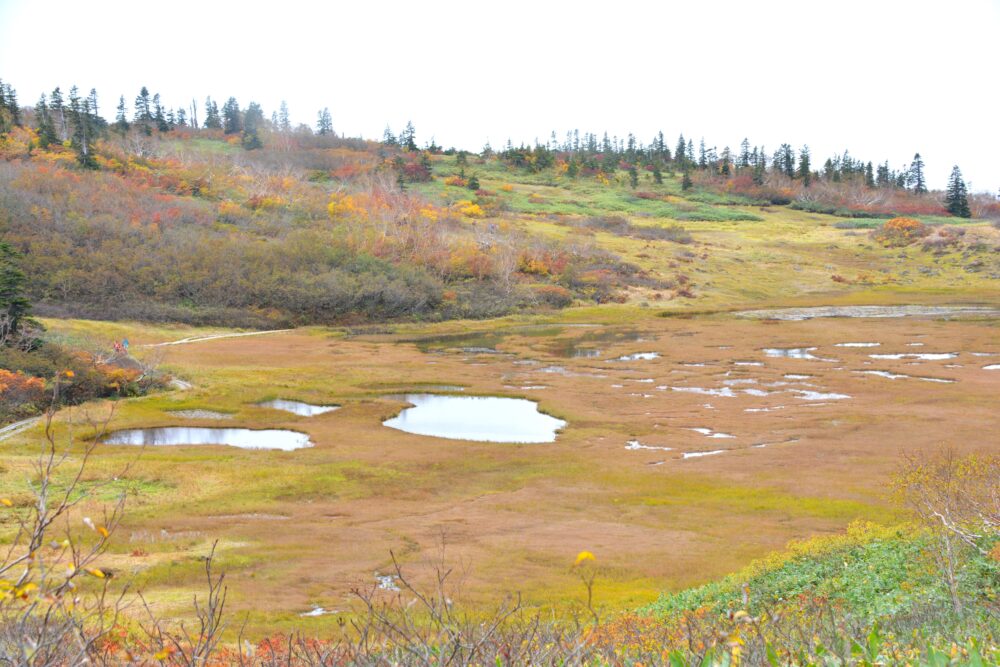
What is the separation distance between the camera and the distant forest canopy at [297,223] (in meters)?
72.6

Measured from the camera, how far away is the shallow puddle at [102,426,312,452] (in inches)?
1294

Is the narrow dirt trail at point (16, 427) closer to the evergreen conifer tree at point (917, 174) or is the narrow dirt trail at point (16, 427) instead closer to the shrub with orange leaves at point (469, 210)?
the shrub with orange leaves at point (469, 210)

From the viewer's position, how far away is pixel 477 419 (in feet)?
123

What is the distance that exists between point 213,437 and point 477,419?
1165 cm

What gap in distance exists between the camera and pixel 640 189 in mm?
150875

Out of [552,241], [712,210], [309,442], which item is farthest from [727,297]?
[309,442]

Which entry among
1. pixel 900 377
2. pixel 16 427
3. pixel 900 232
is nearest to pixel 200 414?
pixel 16 427

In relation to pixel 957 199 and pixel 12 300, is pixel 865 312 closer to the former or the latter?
pixel 12 300

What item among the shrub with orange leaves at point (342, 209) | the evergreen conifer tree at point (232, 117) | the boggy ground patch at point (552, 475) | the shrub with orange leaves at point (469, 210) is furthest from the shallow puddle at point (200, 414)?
Result: the evergreen conifer tree at point (232, 117)

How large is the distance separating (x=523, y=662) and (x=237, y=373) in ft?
142

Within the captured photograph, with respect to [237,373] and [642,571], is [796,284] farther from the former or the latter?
[642,571]

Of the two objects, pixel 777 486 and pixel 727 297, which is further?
pixel 727 297

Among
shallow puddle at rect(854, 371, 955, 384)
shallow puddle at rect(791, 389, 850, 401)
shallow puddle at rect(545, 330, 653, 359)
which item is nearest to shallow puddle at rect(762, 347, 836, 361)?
shallow puddle at rect(854, 371, 955, 384)

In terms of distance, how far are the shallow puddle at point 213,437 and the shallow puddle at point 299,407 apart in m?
3.46
